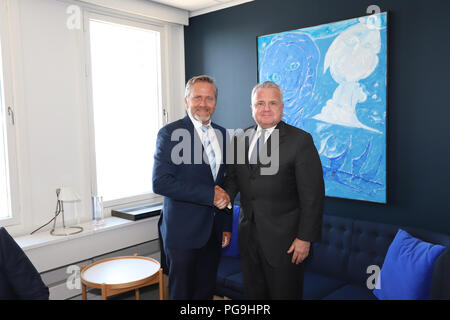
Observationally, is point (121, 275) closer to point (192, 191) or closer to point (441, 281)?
point (192, 191)

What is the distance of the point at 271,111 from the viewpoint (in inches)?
76.2

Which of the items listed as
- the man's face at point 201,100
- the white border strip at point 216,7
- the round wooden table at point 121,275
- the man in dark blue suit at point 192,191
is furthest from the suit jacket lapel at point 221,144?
the white border strip at point 216,7

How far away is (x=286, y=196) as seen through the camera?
6.23 feet

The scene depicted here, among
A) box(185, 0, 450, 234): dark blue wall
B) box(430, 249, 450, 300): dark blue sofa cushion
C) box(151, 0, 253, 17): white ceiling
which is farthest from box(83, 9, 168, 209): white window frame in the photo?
box(430, 249, 450, 300): dark blue sofa cushion

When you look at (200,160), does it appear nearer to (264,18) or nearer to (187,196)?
(187,196)

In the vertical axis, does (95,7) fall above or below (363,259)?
above

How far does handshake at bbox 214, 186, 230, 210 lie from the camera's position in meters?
1.93

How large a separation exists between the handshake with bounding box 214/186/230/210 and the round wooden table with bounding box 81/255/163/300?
107 cm

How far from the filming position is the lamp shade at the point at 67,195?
302 centimetres

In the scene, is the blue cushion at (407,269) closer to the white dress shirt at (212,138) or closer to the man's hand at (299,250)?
the man's hand at (299,250)

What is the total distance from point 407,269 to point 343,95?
1347 mm

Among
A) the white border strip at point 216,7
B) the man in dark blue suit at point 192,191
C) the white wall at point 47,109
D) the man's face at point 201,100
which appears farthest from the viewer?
the white border strip at point 216,7
